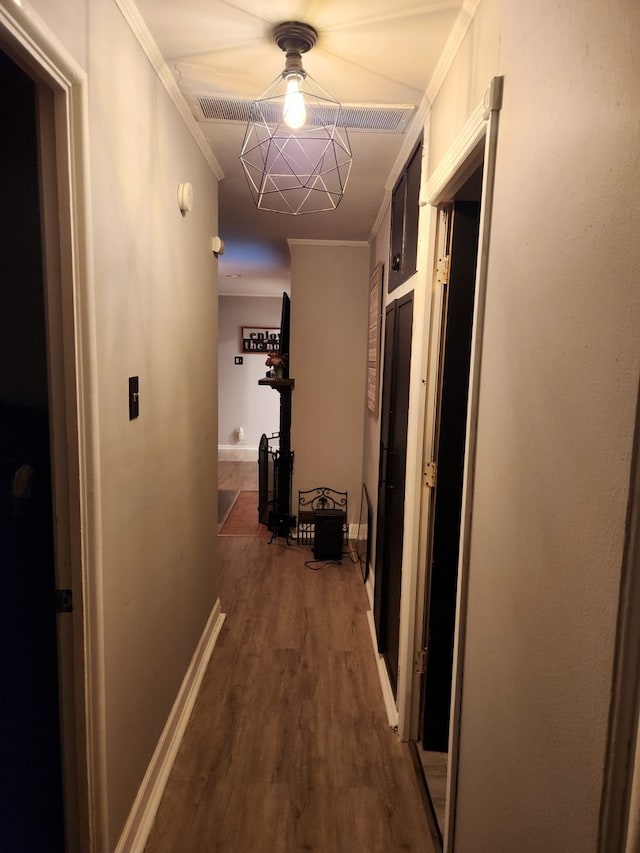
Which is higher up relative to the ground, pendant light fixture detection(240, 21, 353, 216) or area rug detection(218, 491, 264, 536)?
pendant light fixture detection(240, 21, 353, 216)

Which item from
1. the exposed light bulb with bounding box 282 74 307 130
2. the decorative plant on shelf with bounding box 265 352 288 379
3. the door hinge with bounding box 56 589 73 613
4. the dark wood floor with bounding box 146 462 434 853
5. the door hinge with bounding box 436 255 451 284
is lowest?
the dark wood floor with bounding box 146 462 434 853

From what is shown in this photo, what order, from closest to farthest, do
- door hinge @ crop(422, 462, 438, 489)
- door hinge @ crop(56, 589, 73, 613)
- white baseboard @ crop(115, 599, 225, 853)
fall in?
door hinge @ crop(56, 589, 73, 613), white baseboard @ crop(115, 599, 225, 853), door hinge @ crop(422, 462, 438, 489)

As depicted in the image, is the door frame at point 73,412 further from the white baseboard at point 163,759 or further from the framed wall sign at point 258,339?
the framed wall sign at point 258,339

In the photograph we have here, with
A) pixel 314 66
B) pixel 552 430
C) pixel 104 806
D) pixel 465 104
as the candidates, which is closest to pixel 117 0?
pixel 314 66

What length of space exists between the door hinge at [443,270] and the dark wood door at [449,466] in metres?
0.02

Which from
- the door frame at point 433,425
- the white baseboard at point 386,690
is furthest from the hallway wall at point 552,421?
the white baseboard at point 386,690

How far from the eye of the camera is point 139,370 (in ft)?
5.28

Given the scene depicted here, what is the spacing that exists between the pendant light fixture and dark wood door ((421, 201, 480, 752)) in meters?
0.48

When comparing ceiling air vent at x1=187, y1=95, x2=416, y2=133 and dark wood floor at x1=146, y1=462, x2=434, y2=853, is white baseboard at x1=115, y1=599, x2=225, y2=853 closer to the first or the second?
dark wood floor at x1=146, y1=462, x2=434, y2=853

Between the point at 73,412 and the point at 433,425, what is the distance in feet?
4.06

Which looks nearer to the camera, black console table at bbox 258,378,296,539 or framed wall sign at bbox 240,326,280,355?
black console table at bbox 258,378,296,539

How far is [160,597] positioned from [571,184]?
176cm

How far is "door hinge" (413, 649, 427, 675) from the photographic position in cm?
205

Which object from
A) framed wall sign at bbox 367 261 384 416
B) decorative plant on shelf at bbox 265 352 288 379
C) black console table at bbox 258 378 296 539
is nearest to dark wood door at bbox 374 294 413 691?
framed wall sign at bbox 367 261 384 416
